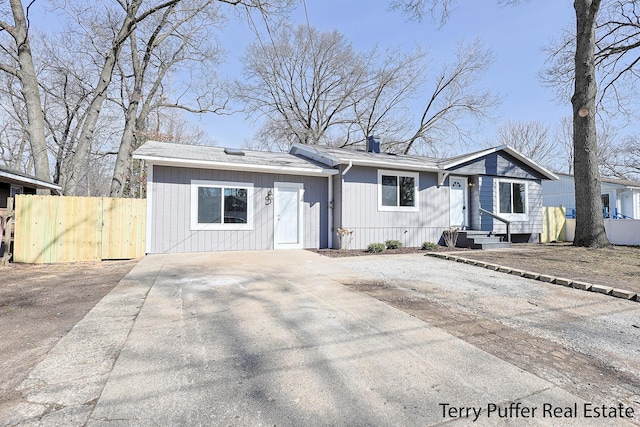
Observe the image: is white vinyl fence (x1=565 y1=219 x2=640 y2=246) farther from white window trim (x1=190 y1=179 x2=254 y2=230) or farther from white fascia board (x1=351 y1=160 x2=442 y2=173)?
white window trim (x1=190 y1=179 x2=254 y2=230)

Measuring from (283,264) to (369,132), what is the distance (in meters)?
18.5

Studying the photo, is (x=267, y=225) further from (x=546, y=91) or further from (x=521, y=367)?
(x=546, y=91)

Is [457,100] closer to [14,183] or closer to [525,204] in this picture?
[525,204]

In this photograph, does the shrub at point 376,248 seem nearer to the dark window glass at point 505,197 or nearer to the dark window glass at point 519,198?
the dark window glass at point 505,197

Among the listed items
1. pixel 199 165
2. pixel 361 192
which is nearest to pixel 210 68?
pixel 199 165

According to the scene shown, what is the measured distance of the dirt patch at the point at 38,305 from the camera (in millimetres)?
2232

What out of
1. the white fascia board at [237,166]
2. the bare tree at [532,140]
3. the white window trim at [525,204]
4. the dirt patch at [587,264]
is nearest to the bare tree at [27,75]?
the white fascia board at [237,166]

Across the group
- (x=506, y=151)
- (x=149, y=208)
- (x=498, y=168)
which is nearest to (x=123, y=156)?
(x=149, y=208)

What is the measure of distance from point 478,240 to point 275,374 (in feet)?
32.0

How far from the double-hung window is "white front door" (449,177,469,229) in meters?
1.51

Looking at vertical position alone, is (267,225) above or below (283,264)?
above

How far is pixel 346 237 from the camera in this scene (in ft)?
30.4

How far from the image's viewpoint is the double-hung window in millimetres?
11656

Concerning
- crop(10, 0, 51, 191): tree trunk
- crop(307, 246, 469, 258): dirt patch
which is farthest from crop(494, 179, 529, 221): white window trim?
crop(10, 0, 51, 191): tree trunk
